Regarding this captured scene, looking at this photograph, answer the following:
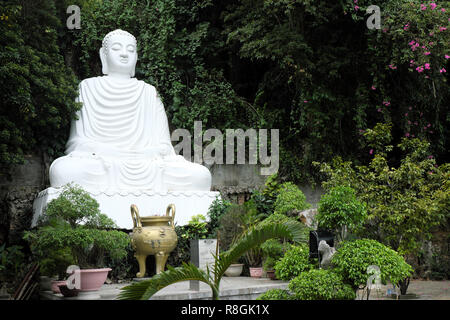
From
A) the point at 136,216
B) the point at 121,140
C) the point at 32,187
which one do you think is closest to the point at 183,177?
the point at 121,140

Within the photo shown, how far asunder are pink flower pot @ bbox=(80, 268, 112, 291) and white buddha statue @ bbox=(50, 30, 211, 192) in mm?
2211

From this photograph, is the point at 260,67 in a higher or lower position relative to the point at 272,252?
higher

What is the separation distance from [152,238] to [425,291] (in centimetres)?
377

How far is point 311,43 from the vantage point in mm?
9477

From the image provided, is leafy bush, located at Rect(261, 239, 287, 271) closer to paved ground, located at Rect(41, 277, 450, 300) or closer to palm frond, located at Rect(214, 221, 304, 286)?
paved ground, located at Rect(41, 277, 450, 300)

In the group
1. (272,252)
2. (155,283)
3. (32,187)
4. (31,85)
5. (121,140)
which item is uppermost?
(31,85)

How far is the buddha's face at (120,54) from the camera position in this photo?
8.91m

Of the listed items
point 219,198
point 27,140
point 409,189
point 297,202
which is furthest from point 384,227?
point 27,140

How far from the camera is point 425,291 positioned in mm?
6719

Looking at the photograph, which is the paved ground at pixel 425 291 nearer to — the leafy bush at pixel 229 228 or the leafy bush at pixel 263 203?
the leafy bush at pixel 229 228

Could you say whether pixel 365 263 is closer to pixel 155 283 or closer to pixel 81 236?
pixel 155 283

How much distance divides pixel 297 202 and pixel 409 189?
159 centimetres

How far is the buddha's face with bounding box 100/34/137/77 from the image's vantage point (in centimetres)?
891

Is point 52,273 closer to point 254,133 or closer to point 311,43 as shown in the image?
point 254,133
